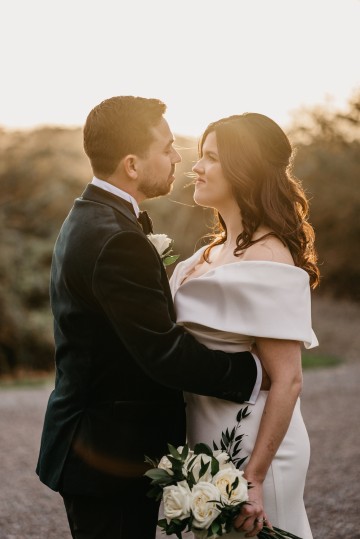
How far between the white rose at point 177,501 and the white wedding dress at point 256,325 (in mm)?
340

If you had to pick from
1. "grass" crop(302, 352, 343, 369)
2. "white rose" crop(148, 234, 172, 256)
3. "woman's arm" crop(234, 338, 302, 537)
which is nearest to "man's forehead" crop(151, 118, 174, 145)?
"white rose" crop(148, 234, 172, 256)

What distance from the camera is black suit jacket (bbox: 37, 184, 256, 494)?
2305mm

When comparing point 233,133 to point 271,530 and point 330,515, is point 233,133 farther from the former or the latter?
point 330,515

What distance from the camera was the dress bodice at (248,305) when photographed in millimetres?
2502

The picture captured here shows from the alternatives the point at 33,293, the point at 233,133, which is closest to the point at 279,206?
the point at 233,133

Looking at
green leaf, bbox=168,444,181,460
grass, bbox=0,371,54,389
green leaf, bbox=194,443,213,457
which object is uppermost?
green leaf, bbox=168,444,181,460

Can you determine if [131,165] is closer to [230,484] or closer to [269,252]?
[269,252]

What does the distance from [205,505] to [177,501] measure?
90 millimetres

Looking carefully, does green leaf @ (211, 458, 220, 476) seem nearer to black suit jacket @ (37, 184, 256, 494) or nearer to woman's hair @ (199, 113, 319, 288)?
black suit jacket @ (37, 184, 256, 494)

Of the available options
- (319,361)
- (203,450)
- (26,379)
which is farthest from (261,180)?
(319,361)

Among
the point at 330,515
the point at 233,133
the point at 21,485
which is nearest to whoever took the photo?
the point at 233,133

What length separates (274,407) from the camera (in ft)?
8.11

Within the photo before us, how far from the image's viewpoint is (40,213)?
60.4 ft

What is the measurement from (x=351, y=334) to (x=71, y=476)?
62.2ft
